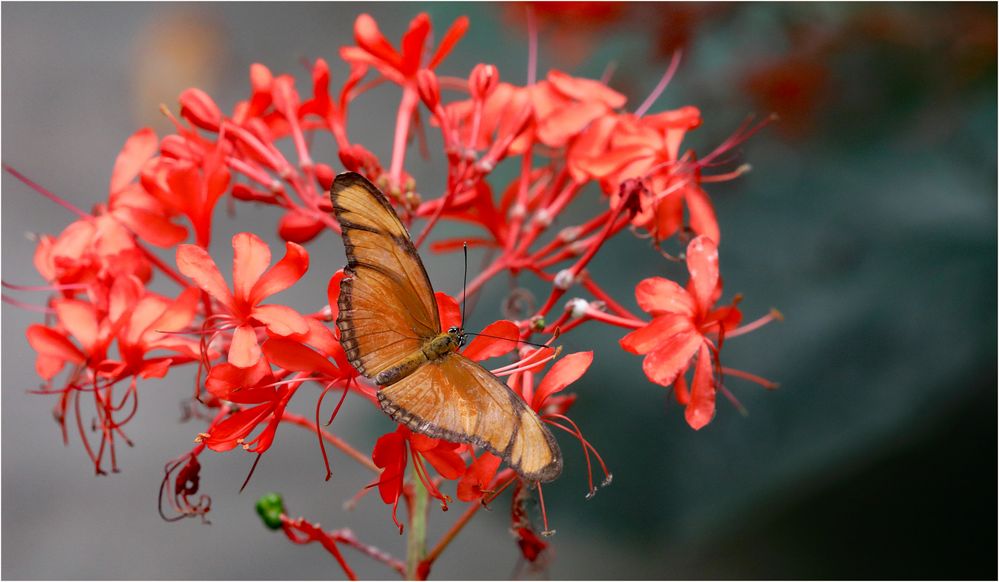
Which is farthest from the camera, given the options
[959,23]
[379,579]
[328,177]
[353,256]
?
[379,579]

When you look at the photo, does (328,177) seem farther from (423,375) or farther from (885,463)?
(885,463)

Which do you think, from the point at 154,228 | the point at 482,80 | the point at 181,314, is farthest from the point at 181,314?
the point at 482,80

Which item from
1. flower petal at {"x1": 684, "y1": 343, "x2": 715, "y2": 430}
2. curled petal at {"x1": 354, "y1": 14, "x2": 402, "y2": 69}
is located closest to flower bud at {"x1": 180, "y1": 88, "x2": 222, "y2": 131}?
curled petal at {"x1": 354, "y1": 14, "x2": 402, "y2": 69}

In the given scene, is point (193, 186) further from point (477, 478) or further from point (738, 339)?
point (738, 339)

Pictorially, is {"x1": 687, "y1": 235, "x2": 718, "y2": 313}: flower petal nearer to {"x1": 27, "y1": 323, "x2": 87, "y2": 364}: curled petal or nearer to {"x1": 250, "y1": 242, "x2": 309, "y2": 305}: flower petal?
{"x1": 250, "y1": 242, "x2": 309, "y2": 305}: flower petal

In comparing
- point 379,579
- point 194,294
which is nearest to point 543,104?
point 194,294

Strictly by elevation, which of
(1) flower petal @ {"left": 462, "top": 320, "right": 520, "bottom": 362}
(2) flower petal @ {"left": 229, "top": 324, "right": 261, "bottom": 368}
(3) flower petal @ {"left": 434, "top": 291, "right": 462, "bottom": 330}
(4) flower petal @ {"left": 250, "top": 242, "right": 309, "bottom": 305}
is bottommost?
(1) flower petal @ {"left": 462, "top": 320, "right": 520, "bottom": 362}

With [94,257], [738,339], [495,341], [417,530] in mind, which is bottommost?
[738,339]
